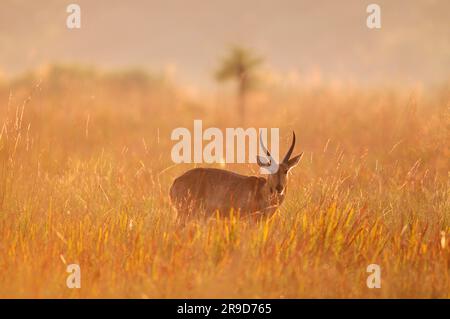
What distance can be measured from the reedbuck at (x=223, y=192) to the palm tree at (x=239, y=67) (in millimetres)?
12713

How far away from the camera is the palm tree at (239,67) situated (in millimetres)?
21625

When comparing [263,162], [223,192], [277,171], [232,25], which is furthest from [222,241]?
[232,25]

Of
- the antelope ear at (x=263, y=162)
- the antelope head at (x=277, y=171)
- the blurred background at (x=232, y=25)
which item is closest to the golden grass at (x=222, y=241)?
the antelope head at (x=277, y=171)

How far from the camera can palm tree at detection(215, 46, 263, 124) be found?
21.6 meters

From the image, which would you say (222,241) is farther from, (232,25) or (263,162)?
(232,25)

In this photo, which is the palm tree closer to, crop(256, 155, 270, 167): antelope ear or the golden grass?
the golden grass

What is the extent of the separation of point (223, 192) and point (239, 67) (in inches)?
534

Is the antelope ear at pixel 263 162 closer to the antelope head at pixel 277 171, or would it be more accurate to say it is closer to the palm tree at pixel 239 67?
the antelope head at pixel 277 171

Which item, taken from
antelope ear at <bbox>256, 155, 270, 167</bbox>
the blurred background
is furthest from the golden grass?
the blurred background

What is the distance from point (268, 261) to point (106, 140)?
10098 mm

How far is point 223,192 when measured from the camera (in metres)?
8.77

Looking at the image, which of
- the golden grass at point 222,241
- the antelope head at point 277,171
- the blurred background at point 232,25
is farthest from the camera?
the blurred background at point 232,25

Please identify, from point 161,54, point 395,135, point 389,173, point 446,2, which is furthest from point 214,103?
point 161,54

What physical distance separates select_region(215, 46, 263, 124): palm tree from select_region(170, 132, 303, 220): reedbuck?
41.7 ft
